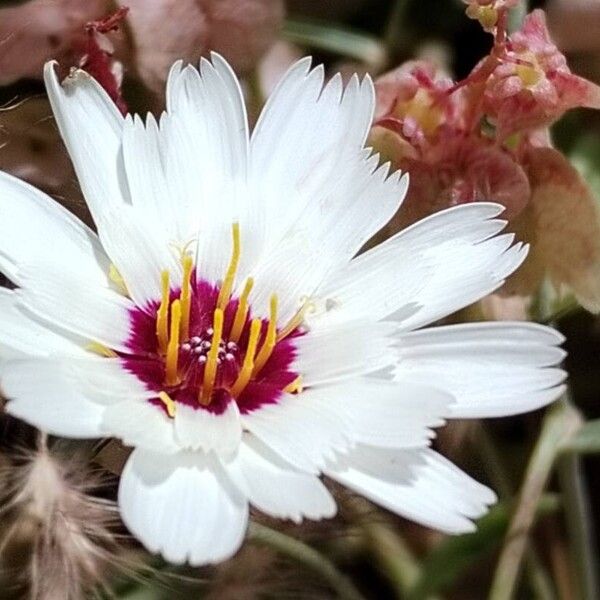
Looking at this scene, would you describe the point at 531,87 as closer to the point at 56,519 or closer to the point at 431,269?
the point at 431,269

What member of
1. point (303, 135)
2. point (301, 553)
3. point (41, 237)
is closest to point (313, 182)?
point (303, 135)

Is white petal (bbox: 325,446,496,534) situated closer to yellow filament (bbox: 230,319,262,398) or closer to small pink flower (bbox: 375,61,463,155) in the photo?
yellow filament (bbox: 230,319,262,398)

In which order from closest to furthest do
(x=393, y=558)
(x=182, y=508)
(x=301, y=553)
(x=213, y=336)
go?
(x=182, y=508)
(x=213, y=336)
(x=301, y=553)
(x=393, y=558)

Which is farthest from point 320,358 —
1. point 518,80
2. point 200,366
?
point 518,80

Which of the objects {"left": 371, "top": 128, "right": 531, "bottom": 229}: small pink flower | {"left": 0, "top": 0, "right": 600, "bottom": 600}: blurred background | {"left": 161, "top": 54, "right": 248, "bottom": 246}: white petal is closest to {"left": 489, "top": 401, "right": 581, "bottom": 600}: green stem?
{"left": 0, "top": 0, "right": 600, "bottom": 600}: blurred background

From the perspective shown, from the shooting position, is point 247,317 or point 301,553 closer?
point 247,317
